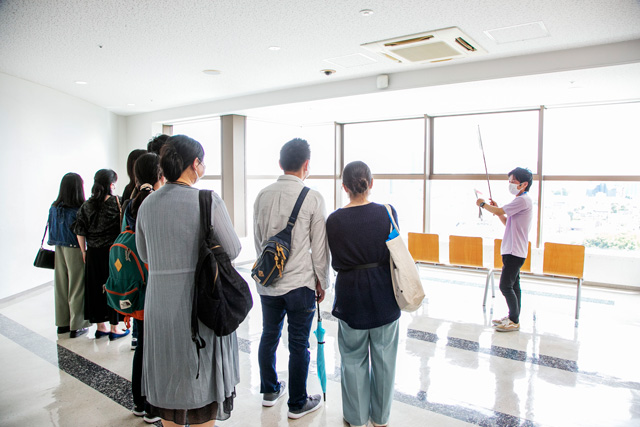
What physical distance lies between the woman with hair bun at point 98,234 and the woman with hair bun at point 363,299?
204 centimetres

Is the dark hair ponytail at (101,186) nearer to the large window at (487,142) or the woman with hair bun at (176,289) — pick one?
the woman with hair bun at (176,289)

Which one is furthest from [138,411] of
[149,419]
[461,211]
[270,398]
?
[461,211]

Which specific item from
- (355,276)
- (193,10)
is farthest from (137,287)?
(193,10)

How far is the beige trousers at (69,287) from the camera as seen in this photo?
3.78m

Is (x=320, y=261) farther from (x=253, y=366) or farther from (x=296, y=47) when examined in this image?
(x=296, y=47)

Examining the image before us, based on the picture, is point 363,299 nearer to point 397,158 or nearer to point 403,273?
point 403,273

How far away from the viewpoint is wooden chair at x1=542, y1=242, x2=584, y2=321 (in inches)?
174

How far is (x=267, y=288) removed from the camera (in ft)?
7.70

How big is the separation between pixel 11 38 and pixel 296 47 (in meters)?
2.74

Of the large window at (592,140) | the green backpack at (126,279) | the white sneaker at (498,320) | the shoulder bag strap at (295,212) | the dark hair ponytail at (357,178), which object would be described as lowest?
the white sneaker at (498,320)

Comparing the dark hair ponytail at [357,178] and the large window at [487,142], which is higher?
the large window at [487,142]

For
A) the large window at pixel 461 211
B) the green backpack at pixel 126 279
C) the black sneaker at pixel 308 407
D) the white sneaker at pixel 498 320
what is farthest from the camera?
the large window at pixel 461 211

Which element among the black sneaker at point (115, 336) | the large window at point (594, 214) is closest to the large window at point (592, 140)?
the large window at point (594, 214)

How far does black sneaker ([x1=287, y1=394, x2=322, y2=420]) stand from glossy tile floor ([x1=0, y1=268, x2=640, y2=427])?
4 cm
